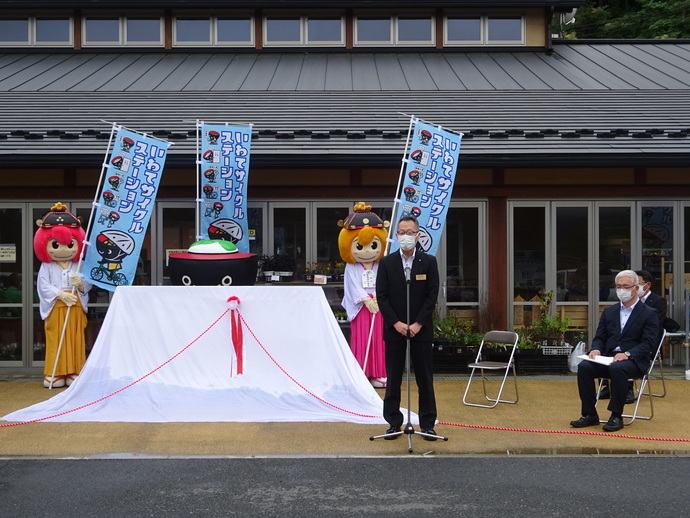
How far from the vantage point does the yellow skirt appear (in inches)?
366

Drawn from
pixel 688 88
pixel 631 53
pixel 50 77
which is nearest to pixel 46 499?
pixel 50 77

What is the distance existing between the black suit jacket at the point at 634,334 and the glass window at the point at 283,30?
9.54 m

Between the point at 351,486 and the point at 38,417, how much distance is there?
3579 millimetres

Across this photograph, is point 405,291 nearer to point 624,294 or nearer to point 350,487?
point 350,487

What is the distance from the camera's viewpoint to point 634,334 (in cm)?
721

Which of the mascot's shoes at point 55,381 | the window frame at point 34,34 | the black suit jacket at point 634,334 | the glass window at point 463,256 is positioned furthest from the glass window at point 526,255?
the window frame at point 34,34

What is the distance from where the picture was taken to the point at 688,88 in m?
12.6

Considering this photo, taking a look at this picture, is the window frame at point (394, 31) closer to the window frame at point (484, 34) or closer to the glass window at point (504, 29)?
the window frame at point (484, 34)

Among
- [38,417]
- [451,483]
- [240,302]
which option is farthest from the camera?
[240,302]

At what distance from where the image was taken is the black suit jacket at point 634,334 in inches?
279

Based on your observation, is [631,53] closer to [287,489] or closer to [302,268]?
[302,268]

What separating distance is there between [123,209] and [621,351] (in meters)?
5.84

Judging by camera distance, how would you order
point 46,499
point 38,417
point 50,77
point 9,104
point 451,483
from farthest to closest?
point 50,77
point 9,104
point 38,417
point 451,483
point 46,499

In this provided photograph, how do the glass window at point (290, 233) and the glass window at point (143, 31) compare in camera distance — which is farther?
the glass window at point (143, 31)
